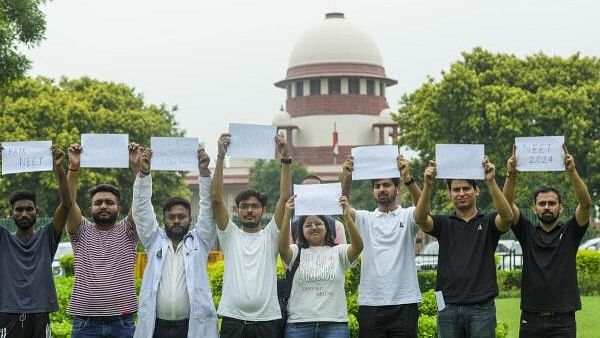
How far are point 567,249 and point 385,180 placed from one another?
117cm

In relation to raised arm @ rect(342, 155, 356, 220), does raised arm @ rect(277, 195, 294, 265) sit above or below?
below

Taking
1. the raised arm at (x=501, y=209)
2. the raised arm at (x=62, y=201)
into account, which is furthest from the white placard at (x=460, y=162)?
the raised arm at (x=62, y=201)

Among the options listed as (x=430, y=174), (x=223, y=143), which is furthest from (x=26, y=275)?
(x=430, y=174)

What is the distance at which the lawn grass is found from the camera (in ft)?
36.8

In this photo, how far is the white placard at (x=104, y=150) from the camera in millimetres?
6883

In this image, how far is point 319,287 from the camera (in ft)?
21.6

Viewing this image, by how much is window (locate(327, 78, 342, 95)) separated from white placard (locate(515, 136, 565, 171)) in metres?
49.0

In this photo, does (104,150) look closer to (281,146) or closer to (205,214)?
(205,214)

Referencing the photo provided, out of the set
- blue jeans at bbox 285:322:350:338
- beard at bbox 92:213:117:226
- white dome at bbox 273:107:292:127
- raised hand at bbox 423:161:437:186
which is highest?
white dome at bbox 273:107:292:127

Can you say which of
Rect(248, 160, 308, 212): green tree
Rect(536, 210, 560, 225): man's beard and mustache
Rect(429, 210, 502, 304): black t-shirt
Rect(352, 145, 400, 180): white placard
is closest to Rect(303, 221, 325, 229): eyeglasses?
Rect(352, 145, 400, 180): white placard

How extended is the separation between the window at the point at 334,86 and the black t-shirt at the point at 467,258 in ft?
161

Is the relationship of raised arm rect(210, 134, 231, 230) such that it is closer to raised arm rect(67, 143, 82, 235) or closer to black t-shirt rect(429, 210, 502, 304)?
raised arm rect(67, 143, 82, 235)

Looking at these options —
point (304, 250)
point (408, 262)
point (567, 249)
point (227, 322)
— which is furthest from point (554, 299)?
point (227, 322)

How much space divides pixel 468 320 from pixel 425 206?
0.71 meters
